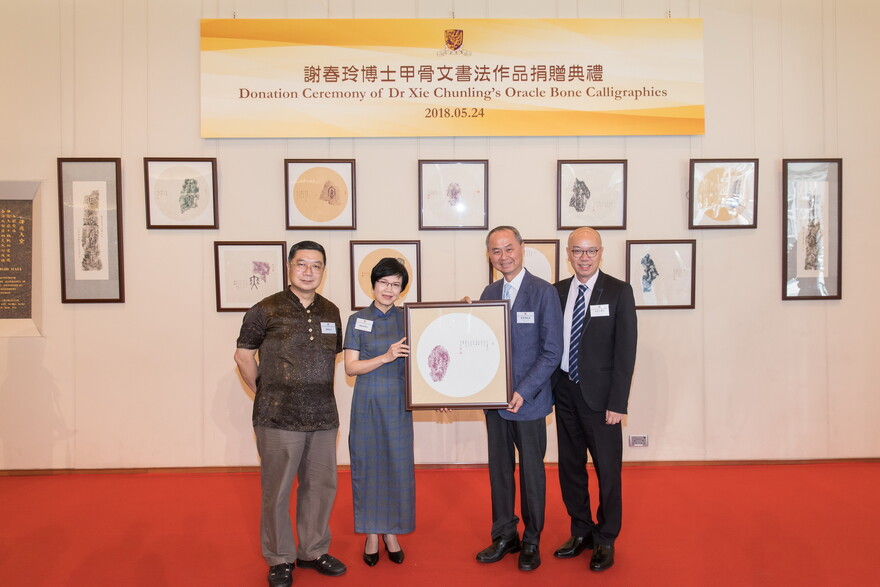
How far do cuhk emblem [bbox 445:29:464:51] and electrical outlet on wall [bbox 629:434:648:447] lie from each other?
11.3 feet

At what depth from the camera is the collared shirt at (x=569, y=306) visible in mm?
2768

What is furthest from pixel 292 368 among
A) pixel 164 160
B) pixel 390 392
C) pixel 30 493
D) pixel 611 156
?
pixel 611 156

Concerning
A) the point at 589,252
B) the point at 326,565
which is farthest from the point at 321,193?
the point at 326,565

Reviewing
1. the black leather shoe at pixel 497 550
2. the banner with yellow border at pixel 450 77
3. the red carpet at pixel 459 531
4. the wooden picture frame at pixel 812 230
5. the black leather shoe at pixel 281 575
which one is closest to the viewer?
the black leather shoe at pixel 281 575

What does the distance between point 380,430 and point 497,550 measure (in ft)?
2.98

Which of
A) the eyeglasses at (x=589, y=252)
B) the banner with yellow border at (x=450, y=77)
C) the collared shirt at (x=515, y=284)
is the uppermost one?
the banner with yellow border at (x=450, y=77)

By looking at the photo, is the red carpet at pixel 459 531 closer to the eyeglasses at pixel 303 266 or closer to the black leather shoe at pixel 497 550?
the black leather shoe at pixel 497 550

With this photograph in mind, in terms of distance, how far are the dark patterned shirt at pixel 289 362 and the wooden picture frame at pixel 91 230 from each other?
2263mm

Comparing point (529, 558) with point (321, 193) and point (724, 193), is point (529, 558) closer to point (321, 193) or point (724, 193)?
point (321, 193)

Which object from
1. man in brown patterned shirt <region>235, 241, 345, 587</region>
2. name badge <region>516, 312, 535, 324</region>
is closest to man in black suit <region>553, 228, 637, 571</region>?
name badge <region>516, 312, 535, 324</region>

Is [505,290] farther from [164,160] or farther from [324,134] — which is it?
[164,160]

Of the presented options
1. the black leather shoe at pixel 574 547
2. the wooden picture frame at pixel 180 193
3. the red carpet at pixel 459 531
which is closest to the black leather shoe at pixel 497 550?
the red carpet at pixel 459 531

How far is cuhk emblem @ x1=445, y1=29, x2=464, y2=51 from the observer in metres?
4.07

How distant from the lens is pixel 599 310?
8.86 feet
